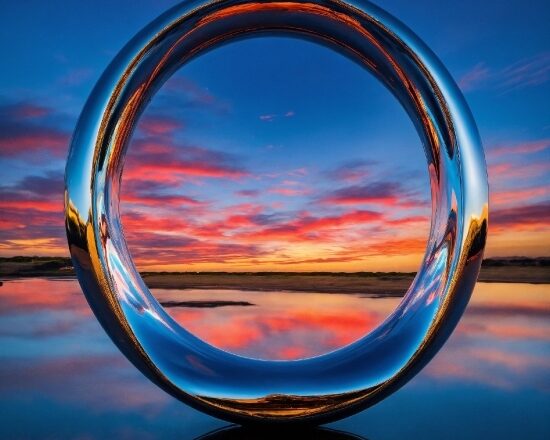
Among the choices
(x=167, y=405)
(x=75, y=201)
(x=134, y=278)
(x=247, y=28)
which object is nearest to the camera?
(x=75, y=201)

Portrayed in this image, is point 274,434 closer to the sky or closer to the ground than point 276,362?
closer to the ground

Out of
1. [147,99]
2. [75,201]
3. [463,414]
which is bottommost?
[463,414]

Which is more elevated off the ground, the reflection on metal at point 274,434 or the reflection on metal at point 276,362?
the reflection on metal at point 276,362

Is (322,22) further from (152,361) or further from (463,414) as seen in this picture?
(463,414)

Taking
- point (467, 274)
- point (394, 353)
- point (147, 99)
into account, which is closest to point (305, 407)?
point (394, 353)

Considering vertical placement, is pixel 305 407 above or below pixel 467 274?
below

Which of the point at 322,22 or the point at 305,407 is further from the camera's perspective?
the point at 322,22

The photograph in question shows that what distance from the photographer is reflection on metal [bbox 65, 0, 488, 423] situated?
156cm

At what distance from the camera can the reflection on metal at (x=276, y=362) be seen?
1.56 meters

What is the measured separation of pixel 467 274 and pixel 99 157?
979 millimetres

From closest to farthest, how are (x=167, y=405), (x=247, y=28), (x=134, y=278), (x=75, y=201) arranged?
(x=75, y=201)
(x=134, y=278)
(x=247, y=28)
(x=167, y=405)

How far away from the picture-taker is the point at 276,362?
1.69 m

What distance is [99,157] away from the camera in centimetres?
158

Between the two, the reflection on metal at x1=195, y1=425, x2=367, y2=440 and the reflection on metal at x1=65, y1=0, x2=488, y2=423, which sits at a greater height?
the reflection on metal at x1=65, y1=0, x2=488, y2=423
